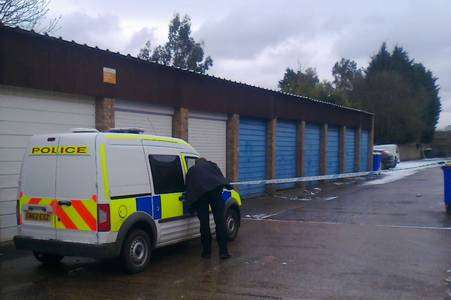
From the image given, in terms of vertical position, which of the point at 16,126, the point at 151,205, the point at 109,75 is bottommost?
the point at 151,205

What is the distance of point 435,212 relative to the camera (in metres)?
14.7

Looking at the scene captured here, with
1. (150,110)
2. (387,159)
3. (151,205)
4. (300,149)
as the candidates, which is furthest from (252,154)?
(387,159)

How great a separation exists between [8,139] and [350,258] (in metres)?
6.62

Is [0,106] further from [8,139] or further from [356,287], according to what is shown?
[356,287]

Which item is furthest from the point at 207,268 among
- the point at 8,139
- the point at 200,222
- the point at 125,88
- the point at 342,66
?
the point at 342,66

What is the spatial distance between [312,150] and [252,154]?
581 centimetres

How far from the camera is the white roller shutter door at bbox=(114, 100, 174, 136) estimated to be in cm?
1324

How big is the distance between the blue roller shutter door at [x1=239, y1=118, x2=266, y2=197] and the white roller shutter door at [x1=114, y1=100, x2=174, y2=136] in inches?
169

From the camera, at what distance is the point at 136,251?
7777 millimetres

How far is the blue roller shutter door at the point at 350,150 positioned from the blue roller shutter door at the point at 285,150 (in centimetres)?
680

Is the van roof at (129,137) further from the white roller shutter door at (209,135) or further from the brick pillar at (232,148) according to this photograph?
the brick pillar at (232,148)

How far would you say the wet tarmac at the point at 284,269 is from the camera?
6.84 meters

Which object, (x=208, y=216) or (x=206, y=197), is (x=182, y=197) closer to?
(x=206, y=197)

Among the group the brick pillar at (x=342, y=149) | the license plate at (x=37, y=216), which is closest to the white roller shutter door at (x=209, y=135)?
the license plate at (x=37, y=216)
